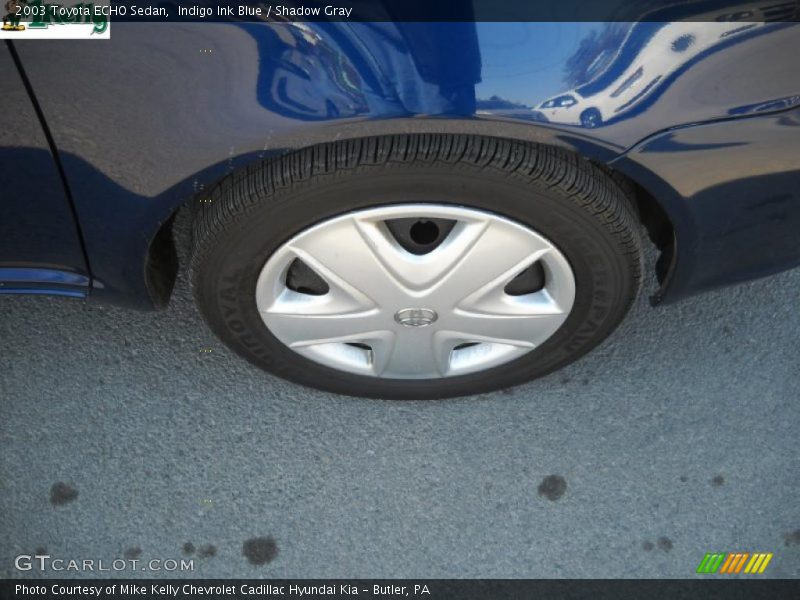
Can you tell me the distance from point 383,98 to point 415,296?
0.51 meters

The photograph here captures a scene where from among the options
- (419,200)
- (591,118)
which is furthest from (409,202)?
(591,118)

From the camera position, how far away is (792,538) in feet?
6.54

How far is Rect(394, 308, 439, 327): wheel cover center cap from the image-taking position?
1.88 meters

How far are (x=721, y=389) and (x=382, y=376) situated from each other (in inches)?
35.6

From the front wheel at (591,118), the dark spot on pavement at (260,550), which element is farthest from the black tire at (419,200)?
the dark spot on pavement at (260,550)

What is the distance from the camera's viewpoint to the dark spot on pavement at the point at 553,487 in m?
2.06

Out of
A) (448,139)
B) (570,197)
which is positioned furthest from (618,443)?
(448,139)

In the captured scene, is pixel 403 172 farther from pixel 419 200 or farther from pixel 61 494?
pixel 61 494

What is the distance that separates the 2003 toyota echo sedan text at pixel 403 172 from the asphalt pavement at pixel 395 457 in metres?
0.24

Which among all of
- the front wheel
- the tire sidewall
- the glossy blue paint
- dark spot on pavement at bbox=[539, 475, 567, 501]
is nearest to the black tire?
the tire sidewall

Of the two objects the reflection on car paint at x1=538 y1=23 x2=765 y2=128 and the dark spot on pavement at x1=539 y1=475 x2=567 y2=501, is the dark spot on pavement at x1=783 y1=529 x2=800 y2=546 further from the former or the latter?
the reflection on car paint at x1=538 y1=23 x2=765 y2=128

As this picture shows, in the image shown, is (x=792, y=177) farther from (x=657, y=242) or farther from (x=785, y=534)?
(x=785, y=534)

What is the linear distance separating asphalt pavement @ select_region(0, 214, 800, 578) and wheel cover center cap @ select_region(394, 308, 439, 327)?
361mm

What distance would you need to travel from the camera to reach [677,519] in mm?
2021
